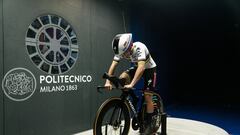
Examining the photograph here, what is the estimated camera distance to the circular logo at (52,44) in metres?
3.37

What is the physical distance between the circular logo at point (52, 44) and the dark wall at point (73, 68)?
0.08 metres

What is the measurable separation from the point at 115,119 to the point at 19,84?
169cm

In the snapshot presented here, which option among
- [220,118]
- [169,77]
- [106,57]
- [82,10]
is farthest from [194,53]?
[82,10]

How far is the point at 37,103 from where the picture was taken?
3441mm

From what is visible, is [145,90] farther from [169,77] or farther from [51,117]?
[169,77]

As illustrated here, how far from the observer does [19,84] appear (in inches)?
128

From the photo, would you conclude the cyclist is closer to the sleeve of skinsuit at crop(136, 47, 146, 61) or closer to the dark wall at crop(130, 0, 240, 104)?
the sleeve of skinsuit at crop(136, 47, 146, 61)

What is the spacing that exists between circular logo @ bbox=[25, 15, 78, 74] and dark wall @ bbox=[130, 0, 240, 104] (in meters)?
1.74

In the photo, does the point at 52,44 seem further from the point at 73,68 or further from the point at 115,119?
the point at 115,119

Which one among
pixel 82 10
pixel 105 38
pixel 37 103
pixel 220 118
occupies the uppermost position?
pixel 82 10

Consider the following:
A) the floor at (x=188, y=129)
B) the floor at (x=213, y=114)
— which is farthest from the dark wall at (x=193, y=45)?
the floor at (x=188, y=129)

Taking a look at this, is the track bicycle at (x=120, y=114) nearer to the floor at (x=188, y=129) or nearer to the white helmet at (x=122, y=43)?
the white helmet at (x=122, y=43)

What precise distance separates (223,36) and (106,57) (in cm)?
564

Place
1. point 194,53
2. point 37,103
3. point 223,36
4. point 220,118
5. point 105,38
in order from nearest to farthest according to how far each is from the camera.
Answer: point 37,103 → point 105,38 → point 220,118 → point 223,36 → point 194,53
